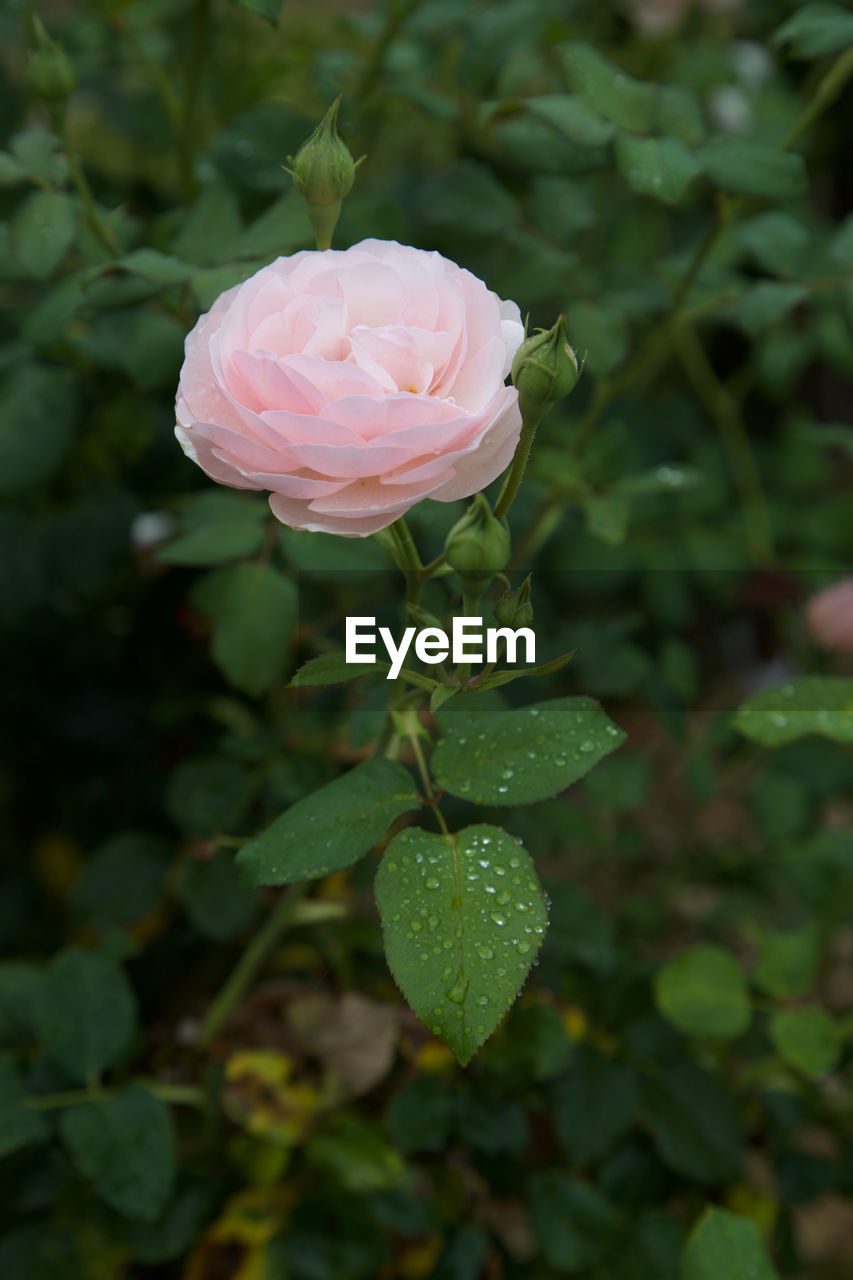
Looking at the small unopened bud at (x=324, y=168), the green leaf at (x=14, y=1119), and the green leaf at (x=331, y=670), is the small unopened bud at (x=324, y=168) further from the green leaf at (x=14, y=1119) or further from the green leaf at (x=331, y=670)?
the green leaf at (x=14, y=1119)

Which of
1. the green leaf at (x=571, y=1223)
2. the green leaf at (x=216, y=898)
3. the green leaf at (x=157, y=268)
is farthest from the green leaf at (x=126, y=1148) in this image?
the green leaf at (x=157, y=268)

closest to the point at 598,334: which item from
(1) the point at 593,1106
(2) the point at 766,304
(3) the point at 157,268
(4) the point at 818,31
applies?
(2) the point at 766,304

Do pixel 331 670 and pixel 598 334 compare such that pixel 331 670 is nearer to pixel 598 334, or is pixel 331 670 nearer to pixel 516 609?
pixel 516 609

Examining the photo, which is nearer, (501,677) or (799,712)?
(501,677)

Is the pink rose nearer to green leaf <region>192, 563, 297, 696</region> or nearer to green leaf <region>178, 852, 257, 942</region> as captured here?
green leaf <region>192, 563, 297, 696</region>

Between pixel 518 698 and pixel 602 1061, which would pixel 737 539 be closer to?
pixel 518 698

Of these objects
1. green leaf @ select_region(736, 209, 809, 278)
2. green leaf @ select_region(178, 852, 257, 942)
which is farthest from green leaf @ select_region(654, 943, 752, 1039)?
green leaf @ select_region(736, 209, 809, 278)

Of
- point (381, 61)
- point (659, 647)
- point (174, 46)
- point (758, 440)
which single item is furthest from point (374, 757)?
point (758, 440)

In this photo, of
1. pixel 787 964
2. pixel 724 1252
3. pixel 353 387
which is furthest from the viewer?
pixel 787 964
